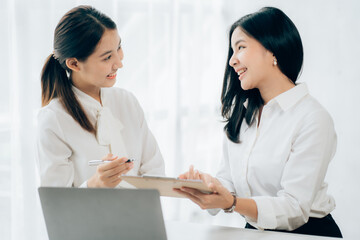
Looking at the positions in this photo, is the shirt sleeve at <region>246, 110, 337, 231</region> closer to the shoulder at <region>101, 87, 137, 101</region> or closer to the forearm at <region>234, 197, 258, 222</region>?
the forearm at <region>234, 197, 258, 222</region>

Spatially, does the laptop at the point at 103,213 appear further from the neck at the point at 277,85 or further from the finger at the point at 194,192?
the neck at the point at 277,85

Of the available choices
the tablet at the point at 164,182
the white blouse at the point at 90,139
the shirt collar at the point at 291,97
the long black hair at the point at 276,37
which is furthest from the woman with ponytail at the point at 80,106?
the shirt collar at the point at 291,97

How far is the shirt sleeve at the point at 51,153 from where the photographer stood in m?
1.35

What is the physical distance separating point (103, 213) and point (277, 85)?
88 centimetres

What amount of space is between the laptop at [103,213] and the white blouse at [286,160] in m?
0.49

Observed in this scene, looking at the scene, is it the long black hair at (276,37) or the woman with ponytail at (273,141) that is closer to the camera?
the woman with ponytail at (273,141)

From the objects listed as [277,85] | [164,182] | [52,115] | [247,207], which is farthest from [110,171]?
[277,85]

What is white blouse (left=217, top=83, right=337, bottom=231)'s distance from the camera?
1.32 metres

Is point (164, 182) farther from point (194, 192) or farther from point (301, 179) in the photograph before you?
point (301, 179)

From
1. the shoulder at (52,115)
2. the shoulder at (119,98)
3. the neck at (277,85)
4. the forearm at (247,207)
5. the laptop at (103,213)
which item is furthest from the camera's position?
the shoulder at (119,98)

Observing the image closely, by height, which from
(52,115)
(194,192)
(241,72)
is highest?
(241,72)

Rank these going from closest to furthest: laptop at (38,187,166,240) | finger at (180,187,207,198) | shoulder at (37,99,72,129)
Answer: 1. laptop at (38,187,166,240)
2. finger at (180,187,207,198)
3. shoulder at (37,99,72,129)

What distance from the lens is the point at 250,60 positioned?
146 cm

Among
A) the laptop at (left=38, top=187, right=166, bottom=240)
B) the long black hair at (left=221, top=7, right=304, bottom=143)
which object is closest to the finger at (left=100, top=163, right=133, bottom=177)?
the laptop at (left=38, top=187, right=166, bottom=240)
